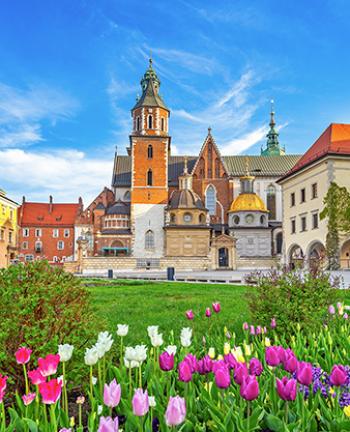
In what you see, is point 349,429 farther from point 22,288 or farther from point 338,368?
point 22,288

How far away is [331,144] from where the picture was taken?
108 ft

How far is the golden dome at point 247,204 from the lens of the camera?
2243 inches

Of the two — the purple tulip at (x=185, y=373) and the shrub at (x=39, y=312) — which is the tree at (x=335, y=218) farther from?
the purple tulip at (x=185, y=373)

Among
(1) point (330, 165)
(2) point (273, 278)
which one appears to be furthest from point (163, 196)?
(2) point (273, 278)

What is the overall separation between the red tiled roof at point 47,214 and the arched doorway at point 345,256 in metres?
50.4

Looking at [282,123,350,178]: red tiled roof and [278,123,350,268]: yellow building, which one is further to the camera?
[282,123,350,178]: red tiled roof

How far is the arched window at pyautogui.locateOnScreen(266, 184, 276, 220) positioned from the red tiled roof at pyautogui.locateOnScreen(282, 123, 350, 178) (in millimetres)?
28058

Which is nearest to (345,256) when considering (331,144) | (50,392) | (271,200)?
(331,144)

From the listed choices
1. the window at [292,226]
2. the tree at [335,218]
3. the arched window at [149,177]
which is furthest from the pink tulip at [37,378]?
the arched window at [149,177]

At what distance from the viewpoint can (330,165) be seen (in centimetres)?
3173

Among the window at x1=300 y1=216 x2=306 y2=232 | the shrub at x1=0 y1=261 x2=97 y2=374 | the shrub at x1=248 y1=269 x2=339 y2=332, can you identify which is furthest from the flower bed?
the window at x1=300 y1=216 x2=306 y2=232

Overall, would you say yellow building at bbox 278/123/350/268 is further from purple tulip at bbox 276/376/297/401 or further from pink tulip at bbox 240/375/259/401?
pink tulip at bbox 240/375/259/401

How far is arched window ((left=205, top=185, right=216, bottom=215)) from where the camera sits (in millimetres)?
63062

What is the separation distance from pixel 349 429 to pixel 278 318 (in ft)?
11.0
